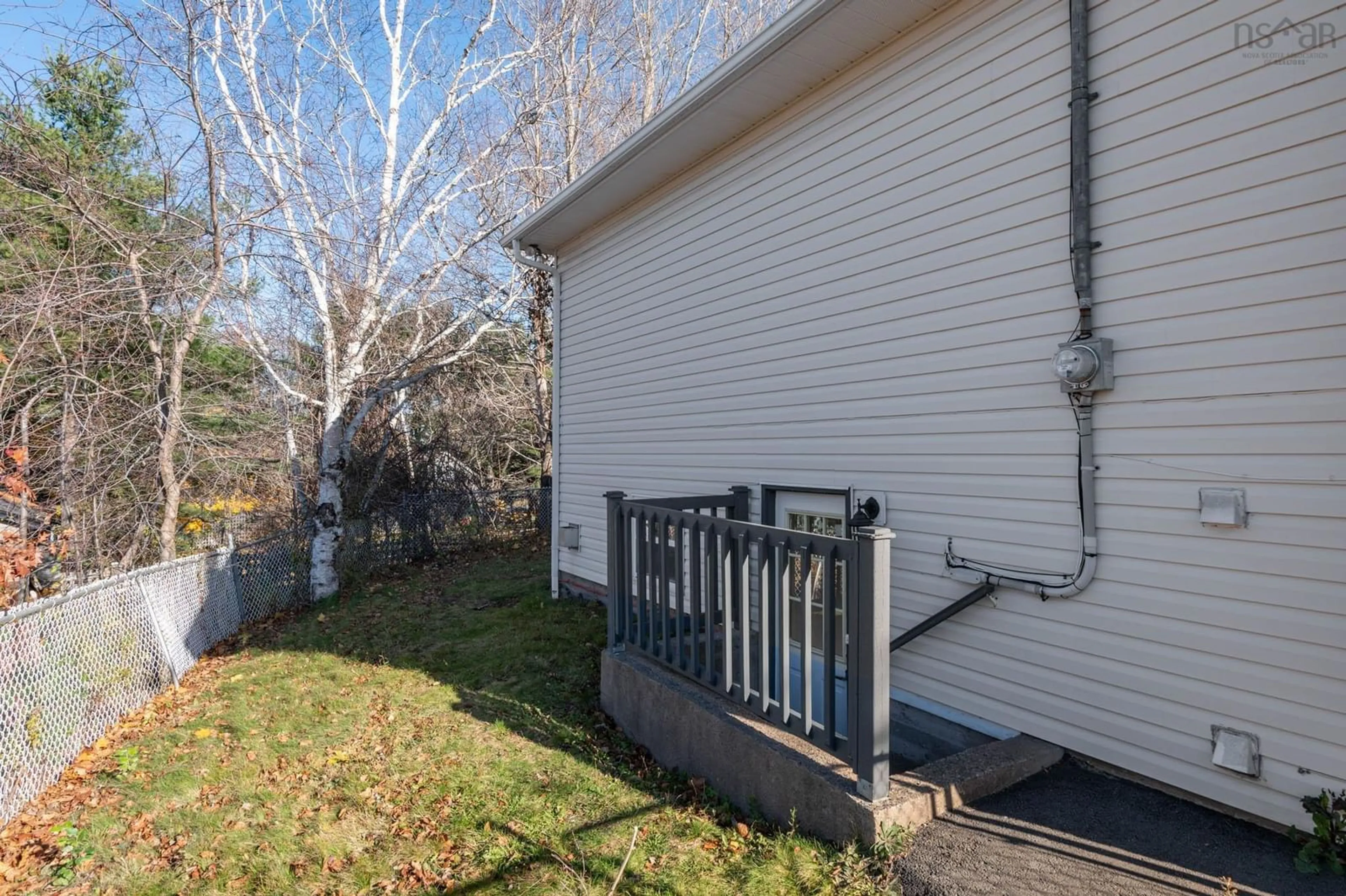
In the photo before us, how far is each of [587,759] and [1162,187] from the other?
4.16 m

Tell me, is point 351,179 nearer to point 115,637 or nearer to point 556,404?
point 556,404

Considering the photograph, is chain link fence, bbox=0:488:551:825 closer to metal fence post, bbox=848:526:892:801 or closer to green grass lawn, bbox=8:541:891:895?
green grass lawn, bbox=8:541:891:895

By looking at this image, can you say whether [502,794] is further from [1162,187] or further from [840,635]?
[1162,187]

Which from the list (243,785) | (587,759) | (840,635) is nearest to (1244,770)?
(840,635)

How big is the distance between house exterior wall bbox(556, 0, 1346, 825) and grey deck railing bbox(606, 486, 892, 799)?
0.82 m

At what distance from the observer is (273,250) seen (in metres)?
8.14

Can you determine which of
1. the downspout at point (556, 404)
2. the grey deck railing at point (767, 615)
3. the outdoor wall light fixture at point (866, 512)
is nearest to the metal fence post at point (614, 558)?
the grey deck railing at point (767, 615)

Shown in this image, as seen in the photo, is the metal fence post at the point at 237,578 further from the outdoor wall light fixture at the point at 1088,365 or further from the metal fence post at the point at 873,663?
the outdoor wall light fixture at the point at 1088,365

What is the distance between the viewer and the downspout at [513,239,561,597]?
826cm

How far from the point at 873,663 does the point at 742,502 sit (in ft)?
8.42

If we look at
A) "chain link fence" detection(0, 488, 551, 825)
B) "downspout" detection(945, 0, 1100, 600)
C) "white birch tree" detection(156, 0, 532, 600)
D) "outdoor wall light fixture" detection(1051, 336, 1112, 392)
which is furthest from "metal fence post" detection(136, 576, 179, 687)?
"outdoor wall light fixture" detection(1051, 336, 1112, 392)

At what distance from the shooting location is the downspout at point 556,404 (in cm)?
826

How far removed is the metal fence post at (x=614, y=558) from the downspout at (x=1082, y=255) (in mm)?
2616

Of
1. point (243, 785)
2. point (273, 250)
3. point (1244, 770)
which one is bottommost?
point (243, 785)
